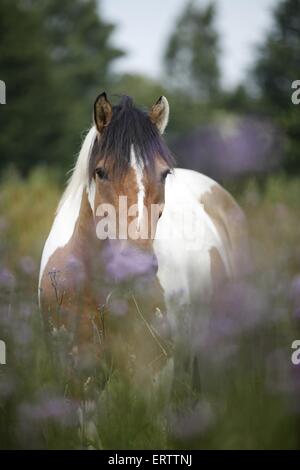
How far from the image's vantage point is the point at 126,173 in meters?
2.78

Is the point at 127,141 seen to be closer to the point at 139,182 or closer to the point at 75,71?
the point at 139,182

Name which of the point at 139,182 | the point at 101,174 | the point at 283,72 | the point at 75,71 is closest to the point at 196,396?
the point at 139,182

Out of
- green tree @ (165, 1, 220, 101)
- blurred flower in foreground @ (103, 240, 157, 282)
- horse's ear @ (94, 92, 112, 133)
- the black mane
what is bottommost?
blurred flower in foreground @ (103, 240, 157, 282)

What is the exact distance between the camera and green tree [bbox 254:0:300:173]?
9398mm

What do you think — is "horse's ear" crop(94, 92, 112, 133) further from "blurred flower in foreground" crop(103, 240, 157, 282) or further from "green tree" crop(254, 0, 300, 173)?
"green tree" crop(254, 0, 300, 173)

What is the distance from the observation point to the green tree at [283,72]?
30.8 ft

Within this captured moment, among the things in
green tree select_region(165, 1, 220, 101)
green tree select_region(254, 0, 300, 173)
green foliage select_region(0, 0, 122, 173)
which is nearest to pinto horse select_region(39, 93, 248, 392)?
green tree select_region(254, 0, 300, 173)

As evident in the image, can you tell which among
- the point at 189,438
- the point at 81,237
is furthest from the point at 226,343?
the point at 81,237

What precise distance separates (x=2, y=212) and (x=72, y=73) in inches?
618

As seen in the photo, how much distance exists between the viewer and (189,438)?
6.50ft

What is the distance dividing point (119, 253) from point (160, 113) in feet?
3.12

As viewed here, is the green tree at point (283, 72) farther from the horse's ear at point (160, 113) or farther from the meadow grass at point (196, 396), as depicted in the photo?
the meadow grass at point (196, 396)

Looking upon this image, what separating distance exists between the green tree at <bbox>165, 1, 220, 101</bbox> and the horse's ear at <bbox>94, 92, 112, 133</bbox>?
21518 millimetres
